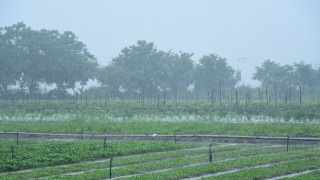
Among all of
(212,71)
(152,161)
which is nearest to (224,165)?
(152,161)

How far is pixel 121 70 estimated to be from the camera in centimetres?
7262

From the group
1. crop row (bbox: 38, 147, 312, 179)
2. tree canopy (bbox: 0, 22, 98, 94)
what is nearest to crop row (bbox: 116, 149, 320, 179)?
crop row (bbox: 38, 147, 312, 179)

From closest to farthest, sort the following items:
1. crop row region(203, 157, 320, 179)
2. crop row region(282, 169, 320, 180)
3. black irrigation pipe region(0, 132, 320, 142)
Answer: crop row region(282, 169, 320, 180)
crop row region(203, 157, 320, 179)
black irrigation pipe region(0, 132, 320, 142)

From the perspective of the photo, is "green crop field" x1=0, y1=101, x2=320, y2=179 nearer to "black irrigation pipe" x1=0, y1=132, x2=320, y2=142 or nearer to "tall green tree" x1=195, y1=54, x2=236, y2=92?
"black irrigation pipe" x1=0, y1=132, x2=320, y2=142

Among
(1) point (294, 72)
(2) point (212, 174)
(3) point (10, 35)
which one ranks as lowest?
(2) point (212, 174)

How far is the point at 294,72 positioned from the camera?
7862cm

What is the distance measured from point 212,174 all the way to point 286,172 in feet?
8.66

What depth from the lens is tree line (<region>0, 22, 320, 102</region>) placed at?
223 ft

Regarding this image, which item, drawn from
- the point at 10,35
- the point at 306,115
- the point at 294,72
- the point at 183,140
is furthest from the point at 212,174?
the point at 294,72

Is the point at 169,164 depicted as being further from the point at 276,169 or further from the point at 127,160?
the point at 276,169

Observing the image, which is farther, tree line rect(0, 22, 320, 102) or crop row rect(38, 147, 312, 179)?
tree line rect(0, 22, 320, 102)

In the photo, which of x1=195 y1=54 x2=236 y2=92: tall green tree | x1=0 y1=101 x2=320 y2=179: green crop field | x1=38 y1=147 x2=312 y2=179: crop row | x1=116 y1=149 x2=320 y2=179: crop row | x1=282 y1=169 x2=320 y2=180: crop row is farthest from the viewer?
x1=195 y1=54 x2=236 y2=92: tall green tree

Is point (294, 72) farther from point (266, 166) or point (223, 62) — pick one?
point (266, 166)

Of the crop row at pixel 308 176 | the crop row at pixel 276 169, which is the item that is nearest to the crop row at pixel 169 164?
the crop row at pixel 276 169
